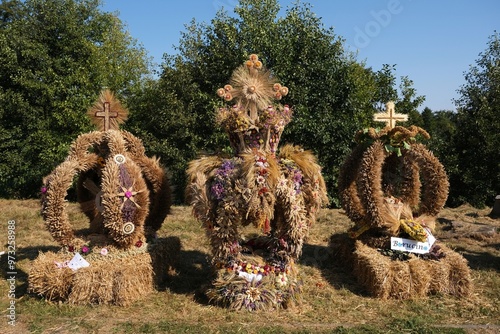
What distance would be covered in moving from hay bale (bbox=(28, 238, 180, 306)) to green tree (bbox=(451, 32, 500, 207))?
13889mm

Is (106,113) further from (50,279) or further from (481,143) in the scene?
(481,143)

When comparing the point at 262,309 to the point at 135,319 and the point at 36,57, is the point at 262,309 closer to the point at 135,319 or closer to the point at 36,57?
the point at 135,319

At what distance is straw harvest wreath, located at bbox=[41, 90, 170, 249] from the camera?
21.0 ft

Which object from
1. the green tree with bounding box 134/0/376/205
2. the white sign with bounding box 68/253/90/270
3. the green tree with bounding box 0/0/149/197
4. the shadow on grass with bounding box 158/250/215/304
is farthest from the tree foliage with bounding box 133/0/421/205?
the white sign with bounding box 68/253/90/270

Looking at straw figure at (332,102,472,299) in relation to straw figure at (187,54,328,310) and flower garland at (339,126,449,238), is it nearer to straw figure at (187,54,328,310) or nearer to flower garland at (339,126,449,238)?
flower garland at (339,126,449,238)

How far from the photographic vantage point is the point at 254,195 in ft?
19.2

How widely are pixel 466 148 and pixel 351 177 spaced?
11592mm

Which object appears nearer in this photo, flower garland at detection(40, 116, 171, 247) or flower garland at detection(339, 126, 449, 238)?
flower garland at detection(40, 116, 171, 247)

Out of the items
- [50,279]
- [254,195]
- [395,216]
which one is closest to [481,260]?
[395,216]

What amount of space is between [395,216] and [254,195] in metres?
2.71

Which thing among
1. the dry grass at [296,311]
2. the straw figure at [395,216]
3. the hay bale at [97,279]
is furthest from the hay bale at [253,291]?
the straw figure at [395,216]

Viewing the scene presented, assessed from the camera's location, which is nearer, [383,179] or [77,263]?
[77,263]

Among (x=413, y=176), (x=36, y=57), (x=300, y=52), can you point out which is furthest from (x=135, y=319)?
(x=36, y=57)

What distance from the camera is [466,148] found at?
1747 cm
